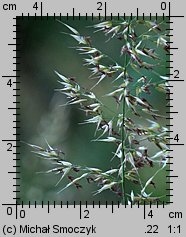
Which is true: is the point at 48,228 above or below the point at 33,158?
below

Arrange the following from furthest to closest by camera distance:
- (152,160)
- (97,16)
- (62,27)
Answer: (62,27) < (97,16) < (152,160)

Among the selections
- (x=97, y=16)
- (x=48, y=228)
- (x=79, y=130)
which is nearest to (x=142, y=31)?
(x=97, y=16)

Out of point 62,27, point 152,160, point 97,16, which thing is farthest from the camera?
point 62,27

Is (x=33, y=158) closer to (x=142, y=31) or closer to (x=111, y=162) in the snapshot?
(x=111, y=162)

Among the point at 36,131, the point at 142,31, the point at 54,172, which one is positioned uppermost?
the point at 142,31

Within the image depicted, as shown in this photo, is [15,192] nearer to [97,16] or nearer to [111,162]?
[111,162]

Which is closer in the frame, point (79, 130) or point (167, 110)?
point (167, 110)
